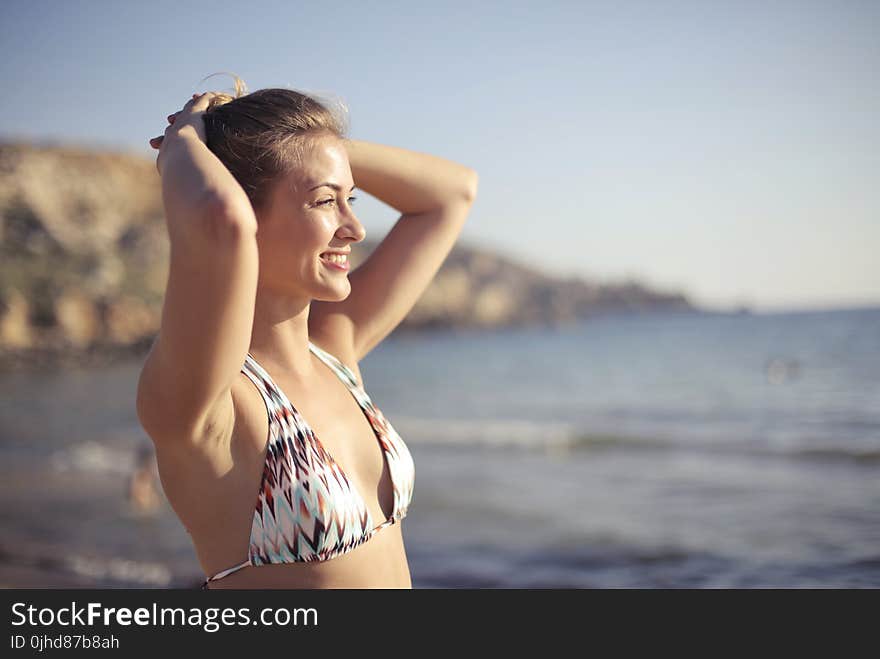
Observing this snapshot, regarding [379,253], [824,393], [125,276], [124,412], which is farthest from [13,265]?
[379,253]

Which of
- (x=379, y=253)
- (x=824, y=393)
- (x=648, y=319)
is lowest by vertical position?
(x=379, y=253)

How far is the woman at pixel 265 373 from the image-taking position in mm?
1250

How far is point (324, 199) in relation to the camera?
165 cm

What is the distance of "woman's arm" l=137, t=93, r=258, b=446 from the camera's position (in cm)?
122

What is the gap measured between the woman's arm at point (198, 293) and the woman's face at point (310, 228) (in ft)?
0.92

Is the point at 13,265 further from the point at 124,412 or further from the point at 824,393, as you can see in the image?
the point at 824,393

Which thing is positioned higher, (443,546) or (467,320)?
(467,320)

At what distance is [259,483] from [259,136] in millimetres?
639

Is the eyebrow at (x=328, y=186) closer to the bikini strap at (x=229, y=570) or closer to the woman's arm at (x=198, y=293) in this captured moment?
the woman's arm at (x=198, y=293)

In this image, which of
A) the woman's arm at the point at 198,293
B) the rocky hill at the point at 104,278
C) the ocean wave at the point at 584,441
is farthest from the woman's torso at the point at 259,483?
the rocky hill at the point at 104,278

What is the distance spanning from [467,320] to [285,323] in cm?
7266

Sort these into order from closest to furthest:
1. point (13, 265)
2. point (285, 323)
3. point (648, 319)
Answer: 1. point (285, 323)
2. point (13, 265)
3. point (648, 319)

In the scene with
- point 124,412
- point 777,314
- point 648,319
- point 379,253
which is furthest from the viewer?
point 648,319

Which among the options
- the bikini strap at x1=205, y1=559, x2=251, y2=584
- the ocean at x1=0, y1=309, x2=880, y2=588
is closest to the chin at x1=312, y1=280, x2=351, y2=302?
the bikini strap at x1=205, y1=559, x2=251, y2=584
